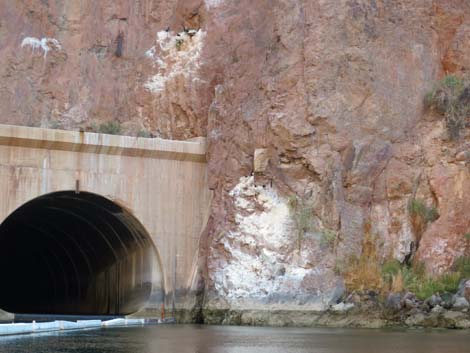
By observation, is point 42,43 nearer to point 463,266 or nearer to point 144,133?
point 144,133

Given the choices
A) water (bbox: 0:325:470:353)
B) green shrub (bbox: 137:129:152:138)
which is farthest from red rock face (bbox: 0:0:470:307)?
water (bbox: 0:325:470:353)

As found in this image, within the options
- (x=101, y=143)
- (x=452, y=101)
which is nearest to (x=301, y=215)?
(x=452, y=101)

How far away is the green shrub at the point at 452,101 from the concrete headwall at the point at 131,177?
8962 millimetres

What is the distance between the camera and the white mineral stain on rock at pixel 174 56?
41062 mm

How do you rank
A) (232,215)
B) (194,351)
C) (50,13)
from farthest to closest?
(50,13) → (232,215) → (194,351)

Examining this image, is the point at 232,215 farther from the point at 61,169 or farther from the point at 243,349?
the point at 243,349

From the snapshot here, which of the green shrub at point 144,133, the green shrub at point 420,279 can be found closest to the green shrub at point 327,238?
the green shrub at point 420,279

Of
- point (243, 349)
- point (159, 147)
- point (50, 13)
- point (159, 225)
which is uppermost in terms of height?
point (50, 13)

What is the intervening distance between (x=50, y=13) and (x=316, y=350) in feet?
93.0

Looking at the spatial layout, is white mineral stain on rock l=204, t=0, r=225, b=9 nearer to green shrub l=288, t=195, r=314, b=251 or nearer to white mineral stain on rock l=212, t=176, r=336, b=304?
white mineral stain on rock l=212, t=176, r=336, b=304

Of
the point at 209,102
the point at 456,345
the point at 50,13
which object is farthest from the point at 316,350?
the point at 50,13

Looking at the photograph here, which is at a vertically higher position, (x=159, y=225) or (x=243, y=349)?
(x=159, y=225)

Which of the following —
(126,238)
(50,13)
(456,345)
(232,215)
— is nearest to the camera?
(456,345)

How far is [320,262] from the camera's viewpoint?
32656 millimetres
